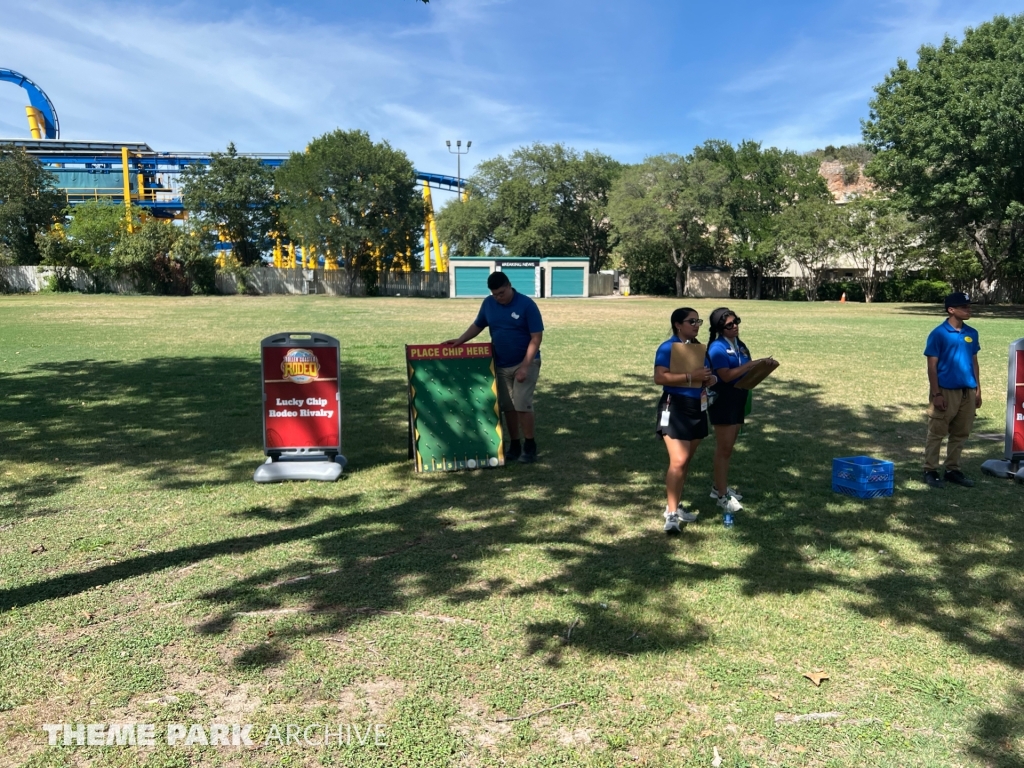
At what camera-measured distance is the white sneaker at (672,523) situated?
532 centimetres

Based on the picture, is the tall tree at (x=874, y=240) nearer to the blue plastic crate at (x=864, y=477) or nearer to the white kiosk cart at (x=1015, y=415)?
the white kiosk cart at (x=1015, y=415)

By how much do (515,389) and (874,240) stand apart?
4893cm

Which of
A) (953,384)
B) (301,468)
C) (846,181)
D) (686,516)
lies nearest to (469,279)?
(846,181)

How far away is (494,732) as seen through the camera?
3.07m

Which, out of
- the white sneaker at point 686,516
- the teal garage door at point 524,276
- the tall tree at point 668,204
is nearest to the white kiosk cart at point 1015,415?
the white sneaker at point 686,516

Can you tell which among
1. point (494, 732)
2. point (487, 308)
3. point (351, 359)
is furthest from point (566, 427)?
point (351, 359)

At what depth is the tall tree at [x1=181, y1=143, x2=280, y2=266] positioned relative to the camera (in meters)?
56.9

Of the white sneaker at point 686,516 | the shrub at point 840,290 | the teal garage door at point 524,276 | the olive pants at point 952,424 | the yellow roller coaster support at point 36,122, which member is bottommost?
the white sneaker at point 686,516

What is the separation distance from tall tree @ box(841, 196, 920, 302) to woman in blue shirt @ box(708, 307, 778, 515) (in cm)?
4519

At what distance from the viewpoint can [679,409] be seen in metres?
5.21

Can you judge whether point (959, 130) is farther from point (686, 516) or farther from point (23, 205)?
point (23, 205)

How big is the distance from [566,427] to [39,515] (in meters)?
5.32

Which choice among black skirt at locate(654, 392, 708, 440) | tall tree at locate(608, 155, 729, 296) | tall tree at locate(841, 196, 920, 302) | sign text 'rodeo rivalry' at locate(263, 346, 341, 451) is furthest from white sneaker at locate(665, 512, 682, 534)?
tall tree at locate(608, 155, 729, 296)

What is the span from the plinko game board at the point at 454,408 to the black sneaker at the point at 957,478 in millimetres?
4002
